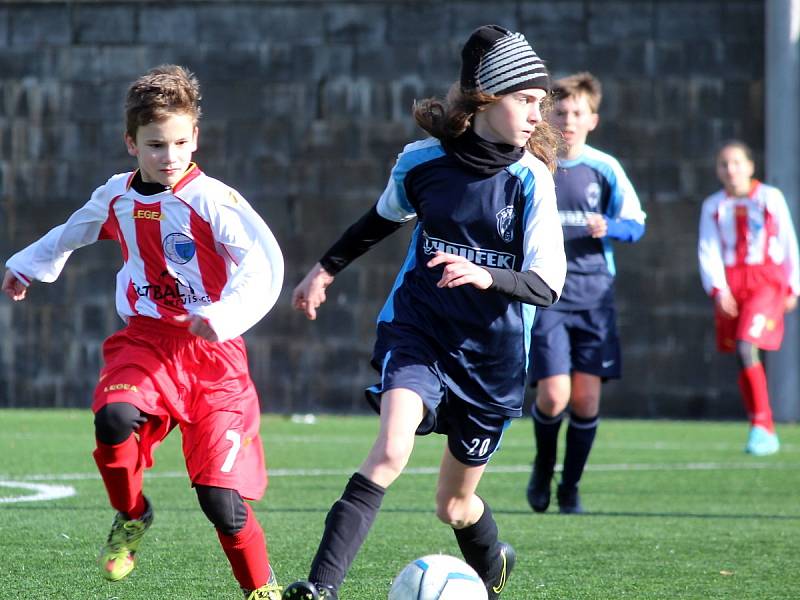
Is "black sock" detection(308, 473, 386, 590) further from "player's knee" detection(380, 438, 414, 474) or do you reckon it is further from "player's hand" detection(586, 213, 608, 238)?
"player's hand" detection(586, 213, 608, 238)

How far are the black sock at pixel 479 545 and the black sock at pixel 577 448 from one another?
8.39 feet

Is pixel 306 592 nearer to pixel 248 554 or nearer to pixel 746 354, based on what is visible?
pixel 248 554

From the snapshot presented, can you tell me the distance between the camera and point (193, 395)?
14.7 ft

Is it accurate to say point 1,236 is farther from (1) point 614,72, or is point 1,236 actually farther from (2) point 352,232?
(2) point 352,232

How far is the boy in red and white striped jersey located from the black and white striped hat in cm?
79

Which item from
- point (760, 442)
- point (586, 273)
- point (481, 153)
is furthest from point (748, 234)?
point (481, 153)

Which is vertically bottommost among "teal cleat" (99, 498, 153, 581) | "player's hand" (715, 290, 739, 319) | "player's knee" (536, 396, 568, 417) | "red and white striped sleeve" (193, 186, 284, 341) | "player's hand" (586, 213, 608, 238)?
"player's hand" (715, 290, 739, 319)

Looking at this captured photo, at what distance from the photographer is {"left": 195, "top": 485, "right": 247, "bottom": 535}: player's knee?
430 cm

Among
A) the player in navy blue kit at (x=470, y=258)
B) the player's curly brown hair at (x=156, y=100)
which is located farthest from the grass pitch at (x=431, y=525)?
the player's curly brown hair at (x=156, y=100)

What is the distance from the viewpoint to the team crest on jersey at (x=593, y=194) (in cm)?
715

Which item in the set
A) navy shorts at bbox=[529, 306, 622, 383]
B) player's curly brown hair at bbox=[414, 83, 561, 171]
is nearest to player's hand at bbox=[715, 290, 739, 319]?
navy shorts at bbox=[529, 306, 622, 383]

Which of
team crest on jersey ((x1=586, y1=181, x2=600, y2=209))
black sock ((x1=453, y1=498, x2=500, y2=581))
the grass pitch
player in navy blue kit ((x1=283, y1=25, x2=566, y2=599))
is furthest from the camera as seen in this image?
team crest on jersey ((x1=586, y1=181, x2=600, y2=209))

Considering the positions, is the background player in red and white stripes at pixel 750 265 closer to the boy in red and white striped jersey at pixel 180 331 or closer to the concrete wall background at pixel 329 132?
the concrete wall background at pixel 329 132

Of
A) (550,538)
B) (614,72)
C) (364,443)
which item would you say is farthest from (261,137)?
(550,538)
